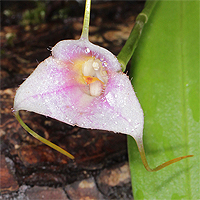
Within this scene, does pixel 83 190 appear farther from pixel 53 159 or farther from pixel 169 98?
pixel 169 98

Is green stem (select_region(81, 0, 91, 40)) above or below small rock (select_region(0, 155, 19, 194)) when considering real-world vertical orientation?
above

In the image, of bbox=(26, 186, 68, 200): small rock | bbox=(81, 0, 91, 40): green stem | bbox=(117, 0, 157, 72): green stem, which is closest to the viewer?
bbox=(81, 0, 91, 40): green stem

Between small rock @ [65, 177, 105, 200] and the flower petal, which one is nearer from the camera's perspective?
the flower petal

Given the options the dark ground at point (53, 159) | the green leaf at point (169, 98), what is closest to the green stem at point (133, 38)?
the green leaf at point (169, 98)

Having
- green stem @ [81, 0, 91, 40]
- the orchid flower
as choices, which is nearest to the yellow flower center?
the orchid flower

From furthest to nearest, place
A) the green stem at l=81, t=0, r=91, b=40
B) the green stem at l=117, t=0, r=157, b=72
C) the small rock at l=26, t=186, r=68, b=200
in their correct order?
the small rock at l=26, t=186, r=68, b=200
the green stem at l=117, t=0, r=157, b=72
the green stem at l=81, t=0, r=91, b=40

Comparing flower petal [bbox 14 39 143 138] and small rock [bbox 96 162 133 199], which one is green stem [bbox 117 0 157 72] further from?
small rock [bbox 96 162 133 199]

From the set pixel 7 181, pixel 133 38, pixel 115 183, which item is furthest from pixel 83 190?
pixel 133 38
